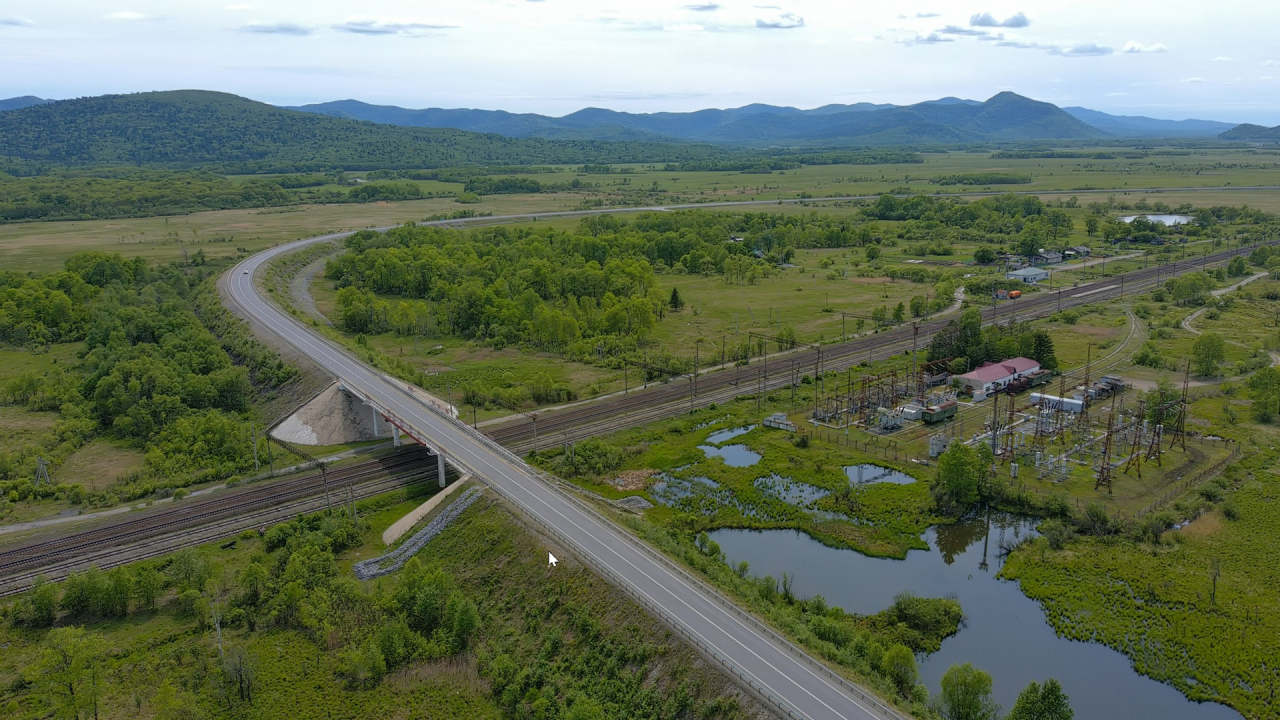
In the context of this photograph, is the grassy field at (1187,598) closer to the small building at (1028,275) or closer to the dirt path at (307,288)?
the small building at (1028,275)

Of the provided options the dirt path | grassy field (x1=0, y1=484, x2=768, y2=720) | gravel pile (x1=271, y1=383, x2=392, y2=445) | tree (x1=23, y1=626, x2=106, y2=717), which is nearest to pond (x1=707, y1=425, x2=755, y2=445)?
grassy field (x1=0, y1=484, x2=768, y2=720)

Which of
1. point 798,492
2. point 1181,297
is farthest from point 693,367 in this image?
point 1181,297

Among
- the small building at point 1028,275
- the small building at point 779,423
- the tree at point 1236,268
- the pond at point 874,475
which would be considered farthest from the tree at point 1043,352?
the tree at point 1236,268

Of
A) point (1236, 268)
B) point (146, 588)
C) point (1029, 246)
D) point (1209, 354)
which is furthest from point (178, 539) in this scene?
point (1236, 268)

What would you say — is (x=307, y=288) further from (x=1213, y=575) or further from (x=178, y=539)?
(x=1213, y=575)

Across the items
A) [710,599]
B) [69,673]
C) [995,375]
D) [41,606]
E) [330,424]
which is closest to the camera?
[69,673]
